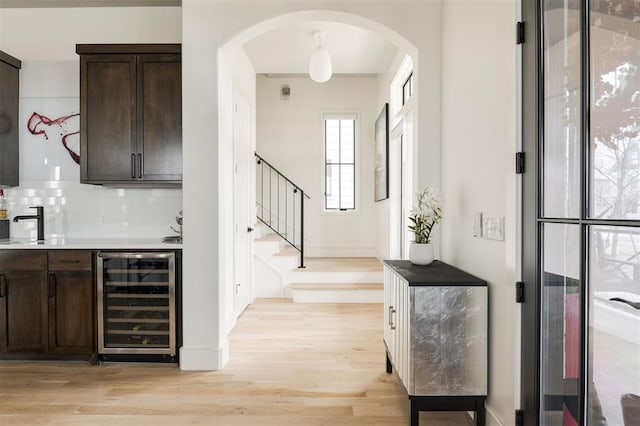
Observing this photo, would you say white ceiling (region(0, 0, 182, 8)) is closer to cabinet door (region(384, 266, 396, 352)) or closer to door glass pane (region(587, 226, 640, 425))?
cabinet door (region(384, 266, 396, 352))

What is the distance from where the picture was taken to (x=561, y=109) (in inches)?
64.3

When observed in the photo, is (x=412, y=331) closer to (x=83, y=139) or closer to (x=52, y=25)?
(x=83, y=139)

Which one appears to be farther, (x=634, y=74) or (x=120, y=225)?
(x=120, y=225)

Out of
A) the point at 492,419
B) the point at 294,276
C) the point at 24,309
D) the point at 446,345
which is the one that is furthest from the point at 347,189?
the point at 492,419

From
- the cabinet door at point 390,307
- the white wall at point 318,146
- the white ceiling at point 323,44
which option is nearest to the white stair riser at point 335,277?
the white wall at point 318,146

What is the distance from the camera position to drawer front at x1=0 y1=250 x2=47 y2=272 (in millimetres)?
3244

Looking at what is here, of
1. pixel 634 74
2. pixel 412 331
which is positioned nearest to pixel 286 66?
pixel 412 331

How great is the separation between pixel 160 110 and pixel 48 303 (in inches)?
68.7

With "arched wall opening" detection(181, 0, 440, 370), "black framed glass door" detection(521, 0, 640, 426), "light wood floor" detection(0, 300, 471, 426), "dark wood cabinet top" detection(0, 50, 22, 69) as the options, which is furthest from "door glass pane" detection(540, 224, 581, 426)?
"dark wood cabinet top" detection(0, 50, 22, 69)

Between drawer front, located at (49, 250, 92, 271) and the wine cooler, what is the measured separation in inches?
4.2

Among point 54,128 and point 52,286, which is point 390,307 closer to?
point 52,286

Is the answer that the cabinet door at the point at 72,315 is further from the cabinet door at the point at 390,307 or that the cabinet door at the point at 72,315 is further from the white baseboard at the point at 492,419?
the white baseboard at the point at 492,419

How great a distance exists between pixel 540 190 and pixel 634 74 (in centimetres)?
63

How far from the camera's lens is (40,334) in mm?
3242
